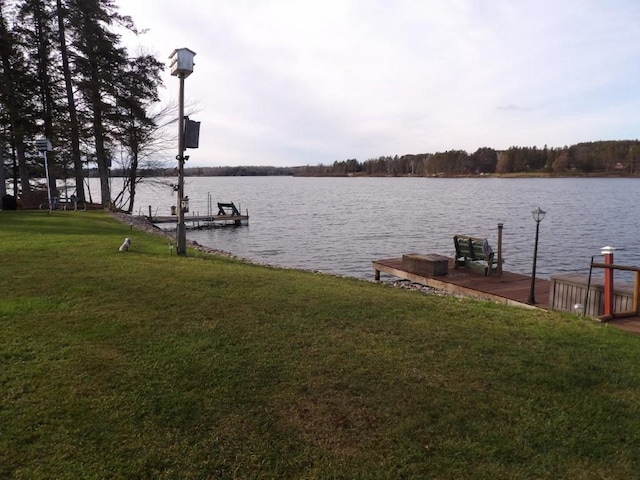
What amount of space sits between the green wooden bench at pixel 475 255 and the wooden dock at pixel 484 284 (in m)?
0.16

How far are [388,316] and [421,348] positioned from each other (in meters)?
1.00

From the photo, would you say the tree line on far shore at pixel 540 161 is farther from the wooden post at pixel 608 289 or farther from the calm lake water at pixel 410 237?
the wooden post at pixel 608 289

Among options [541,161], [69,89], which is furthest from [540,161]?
[69,89]

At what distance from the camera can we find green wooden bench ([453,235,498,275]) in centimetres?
1239

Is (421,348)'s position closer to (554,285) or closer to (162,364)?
(162,364)

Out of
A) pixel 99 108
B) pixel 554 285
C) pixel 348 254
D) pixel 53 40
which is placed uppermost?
pixel 53 40

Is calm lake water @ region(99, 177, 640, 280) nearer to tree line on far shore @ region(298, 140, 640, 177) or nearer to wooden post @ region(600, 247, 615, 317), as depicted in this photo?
wooden post @ region(600, 247, 615, 317)

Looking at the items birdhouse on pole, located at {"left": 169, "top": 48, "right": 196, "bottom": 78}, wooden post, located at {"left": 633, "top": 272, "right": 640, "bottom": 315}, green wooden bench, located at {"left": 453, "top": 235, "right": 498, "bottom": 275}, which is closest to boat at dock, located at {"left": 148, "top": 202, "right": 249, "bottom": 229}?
green wooden bench, located at {"left": 453, "top": 235, "right": 498, "bottom": 275}

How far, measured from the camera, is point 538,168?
12988 cm

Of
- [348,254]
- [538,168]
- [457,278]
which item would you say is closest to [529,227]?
[348,254]

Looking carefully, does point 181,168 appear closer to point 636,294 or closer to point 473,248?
point 473,248

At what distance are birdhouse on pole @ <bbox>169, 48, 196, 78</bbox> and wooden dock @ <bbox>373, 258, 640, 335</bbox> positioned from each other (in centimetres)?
733

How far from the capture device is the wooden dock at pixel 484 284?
32.9ft

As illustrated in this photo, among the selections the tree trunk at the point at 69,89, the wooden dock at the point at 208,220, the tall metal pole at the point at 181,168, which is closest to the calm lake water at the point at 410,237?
the wooden dock at the point at 208,220
